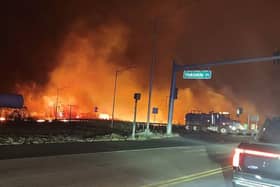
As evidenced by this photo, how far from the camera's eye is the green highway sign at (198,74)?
3747cm

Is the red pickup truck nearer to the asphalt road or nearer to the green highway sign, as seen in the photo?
the asphalt road

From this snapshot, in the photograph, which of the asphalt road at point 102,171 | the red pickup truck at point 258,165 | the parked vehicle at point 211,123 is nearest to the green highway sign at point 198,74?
the asphalt road at point 102,171

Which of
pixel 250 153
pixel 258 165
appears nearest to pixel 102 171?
pixel 250 153

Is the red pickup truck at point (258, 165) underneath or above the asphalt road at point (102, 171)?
above

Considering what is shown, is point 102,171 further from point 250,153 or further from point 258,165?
point 258,165

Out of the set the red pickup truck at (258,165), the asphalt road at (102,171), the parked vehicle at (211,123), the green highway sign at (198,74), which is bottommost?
the asphalt road at (102,171)

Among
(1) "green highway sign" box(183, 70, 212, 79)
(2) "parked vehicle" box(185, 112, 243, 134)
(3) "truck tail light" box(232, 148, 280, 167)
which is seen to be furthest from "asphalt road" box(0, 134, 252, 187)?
(2) "parked vehicle" box(185, 112, 243, 134)

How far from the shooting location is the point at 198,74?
38094mm

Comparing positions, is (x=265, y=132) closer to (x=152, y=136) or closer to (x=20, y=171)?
(x=20, y=171)

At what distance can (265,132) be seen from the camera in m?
9.78

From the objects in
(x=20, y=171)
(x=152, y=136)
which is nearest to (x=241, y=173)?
(x=20, y=171)

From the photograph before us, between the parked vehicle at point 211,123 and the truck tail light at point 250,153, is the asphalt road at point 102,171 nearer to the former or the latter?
the truck tail light at point 250,153

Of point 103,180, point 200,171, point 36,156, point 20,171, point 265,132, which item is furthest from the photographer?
point 36,156

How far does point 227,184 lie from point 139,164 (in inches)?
187
